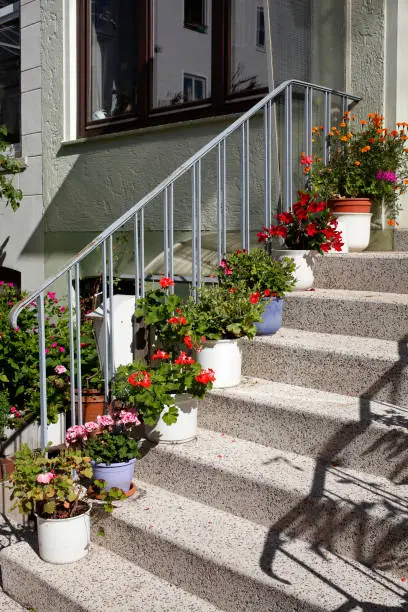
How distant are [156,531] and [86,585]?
335 millimetres

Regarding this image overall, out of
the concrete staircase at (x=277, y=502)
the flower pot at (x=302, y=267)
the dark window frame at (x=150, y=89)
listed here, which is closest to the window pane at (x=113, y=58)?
the dark window frame at (x=150, y=89)

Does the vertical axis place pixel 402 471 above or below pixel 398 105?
below

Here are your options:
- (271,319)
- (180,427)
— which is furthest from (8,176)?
(180,427)

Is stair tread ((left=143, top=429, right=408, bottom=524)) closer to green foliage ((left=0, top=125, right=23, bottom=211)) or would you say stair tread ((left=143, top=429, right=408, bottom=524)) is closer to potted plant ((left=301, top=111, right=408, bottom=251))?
potted plant ((left=301, top=111, right=408, bottom=251))

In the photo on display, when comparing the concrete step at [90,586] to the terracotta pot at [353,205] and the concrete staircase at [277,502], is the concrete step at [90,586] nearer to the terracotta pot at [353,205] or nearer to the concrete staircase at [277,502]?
the concrete staircase at [277,502]

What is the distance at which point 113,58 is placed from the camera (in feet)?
22.4

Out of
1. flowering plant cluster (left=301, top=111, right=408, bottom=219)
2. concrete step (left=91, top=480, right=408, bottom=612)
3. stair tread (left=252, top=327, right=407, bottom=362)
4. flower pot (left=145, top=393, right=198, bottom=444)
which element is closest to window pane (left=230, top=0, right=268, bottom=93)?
flowering plant cluster (left=301, top=111, right=408, bottom=219)

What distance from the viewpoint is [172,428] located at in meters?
3.40

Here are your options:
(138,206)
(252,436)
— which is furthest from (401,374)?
(138,206)

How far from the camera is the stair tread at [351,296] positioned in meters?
3.83

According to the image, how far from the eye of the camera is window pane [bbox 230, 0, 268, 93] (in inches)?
218

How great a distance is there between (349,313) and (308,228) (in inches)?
24.8

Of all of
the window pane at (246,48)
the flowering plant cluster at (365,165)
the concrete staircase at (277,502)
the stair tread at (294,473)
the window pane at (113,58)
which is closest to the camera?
the concrete staircase at (277,502)

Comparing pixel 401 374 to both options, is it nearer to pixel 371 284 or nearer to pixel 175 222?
pixel 371 284
